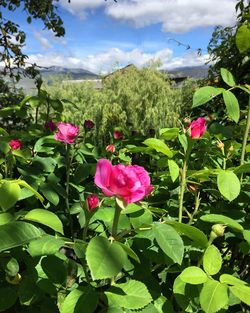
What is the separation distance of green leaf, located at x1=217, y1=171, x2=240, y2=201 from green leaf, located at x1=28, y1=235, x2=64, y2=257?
0.39 metres

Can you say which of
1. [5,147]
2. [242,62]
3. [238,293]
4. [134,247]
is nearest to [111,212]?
[134,247]

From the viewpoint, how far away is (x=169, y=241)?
0.78 meters

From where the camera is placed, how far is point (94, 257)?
68cm

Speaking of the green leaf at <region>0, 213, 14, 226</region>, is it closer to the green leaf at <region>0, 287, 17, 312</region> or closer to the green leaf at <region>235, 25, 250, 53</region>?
the green leaf at <region>0, 287, 17, 312</region>

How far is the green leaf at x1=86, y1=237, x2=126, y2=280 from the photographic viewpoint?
66 cm

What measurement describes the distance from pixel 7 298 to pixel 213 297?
456mm

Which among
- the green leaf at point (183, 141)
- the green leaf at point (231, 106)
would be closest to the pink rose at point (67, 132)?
the green leaf at point (183, 141)

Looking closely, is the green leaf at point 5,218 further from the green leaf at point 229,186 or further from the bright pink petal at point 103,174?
the green leaf at point 229,186

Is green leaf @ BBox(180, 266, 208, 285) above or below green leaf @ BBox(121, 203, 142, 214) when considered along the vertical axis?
below

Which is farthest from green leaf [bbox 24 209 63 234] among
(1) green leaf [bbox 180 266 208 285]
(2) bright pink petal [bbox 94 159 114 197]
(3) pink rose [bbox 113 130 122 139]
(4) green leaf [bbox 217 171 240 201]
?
(3) pink rose [bbox 113 130 122 139]

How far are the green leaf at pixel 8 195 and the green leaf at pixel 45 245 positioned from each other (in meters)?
0.11

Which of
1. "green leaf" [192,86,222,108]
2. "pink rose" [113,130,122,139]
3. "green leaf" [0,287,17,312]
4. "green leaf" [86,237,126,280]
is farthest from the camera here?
"pink rose" [113,130,122,139]

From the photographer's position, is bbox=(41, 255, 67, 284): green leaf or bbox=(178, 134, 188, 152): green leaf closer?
bbox=(41, 255, 67, 284): green leaf

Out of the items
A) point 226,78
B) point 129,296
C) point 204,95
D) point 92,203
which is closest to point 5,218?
point 92,203
